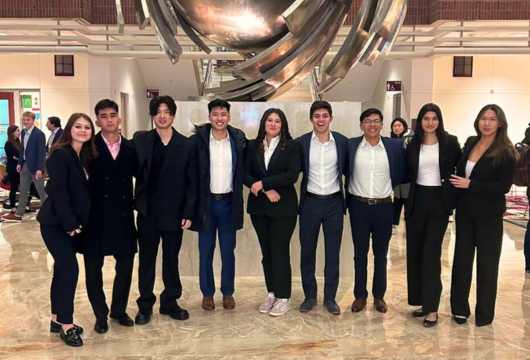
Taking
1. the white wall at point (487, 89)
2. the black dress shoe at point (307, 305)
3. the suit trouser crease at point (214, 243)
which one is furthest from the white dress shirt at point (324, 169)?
the white wall at point (487, 89)

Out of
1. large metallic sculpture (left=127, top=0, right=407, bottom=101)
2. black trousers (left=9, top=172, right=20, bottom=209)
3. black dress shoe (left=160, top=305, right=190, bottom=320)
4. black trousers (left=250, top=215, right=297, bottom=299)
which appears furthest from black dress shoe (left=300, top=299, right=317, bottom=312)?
black trousers (left=9, top=172, right=20, bottom=209)

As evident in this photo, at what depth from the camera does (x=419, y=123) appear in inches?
132

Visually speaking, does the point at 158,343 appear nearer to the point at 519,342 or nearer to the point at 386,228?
the point at 386,228

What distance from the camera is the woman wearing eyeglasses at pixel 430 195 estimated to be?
330cm

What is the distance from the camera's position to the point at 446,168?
329cm

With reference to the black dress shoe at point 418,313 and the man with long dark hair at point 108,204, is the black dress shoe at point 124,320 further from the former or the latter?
the black dress shoe at point 418,313

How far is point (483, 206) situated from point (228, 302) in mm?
1856

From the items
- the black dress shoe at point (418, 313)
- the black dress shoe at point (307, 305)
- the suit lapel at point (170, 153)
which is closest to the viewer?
the suit lapel at point (170, 153)

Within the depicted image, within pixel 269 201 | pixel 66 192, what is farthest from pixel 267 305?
pixel 66 192

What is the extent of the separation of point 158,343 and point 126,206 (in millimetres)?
854

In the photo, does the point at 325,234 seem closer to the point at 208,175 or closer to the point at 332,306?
the point at 332,306

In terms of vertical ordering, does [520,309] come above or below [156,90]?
below

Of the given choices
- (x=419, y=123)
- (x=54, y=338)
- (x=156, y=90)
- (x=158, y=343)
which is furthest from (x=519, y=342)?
(x=156, y=90)

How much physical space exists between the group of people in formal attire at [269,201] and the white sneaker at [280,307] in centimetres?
2
